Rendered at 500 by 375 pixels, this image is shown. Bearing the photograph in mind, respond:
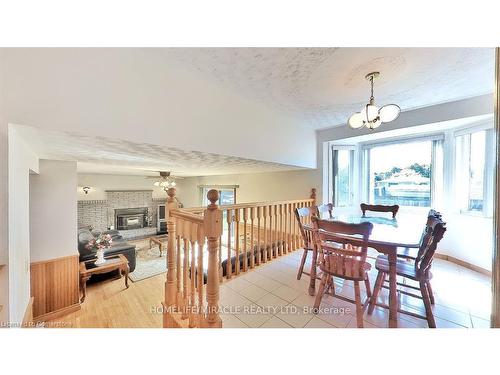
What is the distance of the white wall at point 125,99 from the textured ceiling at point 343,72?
0.62ft

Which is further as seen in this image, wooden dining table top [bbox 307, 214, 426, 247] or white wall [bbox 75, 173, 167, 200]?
white wall [bbox 75, 173, 167, 200]

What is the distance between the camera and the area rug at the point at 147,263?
13.4ft

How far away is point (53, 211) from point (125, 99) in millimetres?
2514

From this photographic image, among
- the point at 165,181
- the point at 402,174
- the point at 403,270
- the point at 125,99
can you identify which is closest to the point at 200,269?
the point at 125,99

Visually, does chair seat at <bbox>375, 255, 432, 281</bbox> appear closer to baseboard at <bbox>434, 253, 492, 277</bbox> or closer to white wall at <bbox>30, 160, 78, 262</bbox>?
baseboard at <bbox>434, 253, 492, 277</bbox>

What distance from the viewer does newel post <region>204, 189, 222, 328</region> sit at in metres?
1.39

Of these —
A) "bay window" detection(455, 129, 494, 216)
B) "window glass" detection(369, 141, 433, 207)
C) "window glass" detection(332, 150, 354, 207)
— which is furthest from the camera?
"window glass" detection(332, 150, 354, 207)

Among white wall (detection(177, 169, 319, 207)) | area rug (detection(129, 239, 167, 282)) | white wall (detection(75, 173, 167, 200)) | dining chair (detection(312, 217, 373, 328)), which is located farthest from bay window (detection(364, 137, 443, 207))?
white wall (detection(75, 173, 167, 200))

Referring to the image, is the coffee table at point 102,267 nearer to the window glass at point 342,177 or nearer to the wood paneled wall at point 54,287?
the wood paneled wall at point 54,287

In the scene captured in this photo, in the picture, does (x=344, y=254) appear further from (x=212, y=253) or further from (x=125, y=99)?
(x=125, y=99)

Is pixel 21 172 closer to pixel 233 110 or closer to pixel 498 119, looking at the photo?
pixel 233 110

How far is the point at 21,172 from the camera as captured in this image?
1.44 metres
